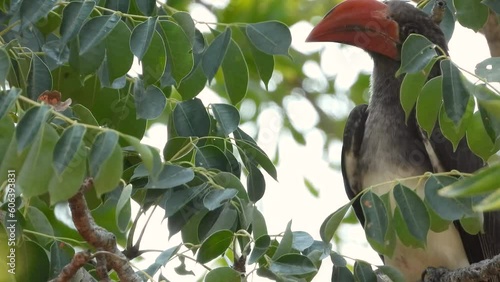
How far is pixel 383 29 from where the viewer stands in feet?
12.4

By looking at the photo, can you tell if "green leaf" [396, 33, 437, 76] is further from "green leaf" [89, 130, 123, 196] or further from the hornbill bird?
the hornbill bird

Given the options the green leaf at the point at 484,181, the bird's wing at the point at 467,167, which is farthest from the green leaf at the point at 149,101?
the bird's wing at the point at 467,167

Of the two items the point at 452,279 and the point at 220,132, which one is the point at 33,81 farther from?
the point at 452,279

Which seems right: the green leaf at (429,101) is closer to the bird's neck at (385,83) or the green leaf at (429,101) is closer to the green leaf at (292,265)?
the green leaf at (292,265)

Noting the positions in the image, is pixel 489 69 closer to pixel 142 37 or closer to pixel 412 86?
pixel 412 86

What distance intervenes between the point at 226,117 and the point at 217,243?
0.43 m

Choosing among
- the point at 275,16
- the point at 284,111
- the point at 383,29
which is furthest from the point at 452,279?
the point at 284,111

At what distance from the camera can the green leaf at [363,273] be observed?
93.7 inches

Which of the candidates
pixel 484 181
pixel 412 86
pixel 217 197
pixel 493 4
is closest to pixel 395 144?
pixel 493 4

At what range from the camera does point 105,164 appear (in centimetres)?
171

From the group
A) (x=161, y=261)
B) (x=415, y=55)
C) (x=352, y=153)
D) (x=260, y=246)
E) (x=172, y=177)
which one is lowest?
(x=161, y=261)

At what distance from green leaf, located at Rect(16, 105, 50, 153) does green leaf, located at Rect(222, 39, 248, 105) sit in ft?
2.77

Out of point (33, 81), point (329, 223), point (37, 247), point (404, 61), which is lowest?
point (37, 247)

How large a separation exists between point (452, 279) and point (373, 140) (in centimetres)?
85
